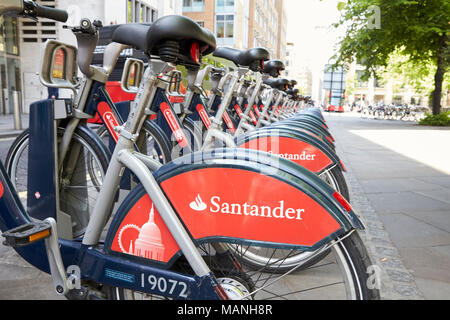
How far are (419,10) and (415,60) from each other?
544 centimetres

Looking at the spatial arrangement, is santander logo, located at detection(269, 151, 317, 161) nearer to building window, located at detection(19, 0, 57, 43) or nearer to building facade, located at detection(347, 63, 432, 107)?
building window, located at detection(19, 0, 57, 43)

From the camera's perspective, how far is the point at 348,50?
20.2 metres

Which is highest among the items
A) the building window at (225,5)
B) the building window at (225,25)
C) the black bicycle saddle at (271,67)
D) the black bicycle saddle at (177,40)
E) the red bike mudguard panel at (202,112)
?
the building window at (225,5)

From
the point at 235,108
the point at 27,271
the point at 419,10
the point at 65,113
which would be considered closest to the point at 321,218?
the point at 65,113

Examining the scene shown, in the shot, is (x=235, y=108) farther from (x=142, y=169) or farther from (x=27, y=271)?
(x=142, y=169)

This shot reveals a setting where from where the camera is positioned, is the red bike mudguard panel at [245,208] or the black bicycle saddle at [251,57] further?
the black bicycle saddle at [251,57]

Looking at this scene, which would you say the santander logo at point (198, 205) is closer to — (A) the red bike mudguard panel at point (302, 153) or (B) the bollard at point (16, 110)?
(A) the red bike mudguard panel at point (302, 153)

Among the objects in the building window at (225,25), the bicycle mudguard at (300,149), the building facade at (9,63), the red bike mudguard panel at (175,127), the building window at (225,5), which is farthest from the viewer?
the building window at (225,25)

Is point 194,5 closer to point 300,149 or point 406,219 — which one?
point 406,219

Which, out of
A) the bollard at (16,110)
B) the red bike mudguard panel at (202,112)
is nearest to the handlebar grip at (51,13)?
the red bike mudguard panel at (202,112)

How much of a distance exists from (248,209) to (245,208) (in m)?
0.01

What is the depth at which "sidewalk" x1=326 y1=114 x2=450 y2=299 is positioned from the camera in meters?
2.48

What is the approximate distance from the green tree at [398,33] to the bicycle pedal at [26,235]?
51.3 feet

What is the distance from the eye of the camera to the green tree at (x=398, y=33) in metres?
16.6
